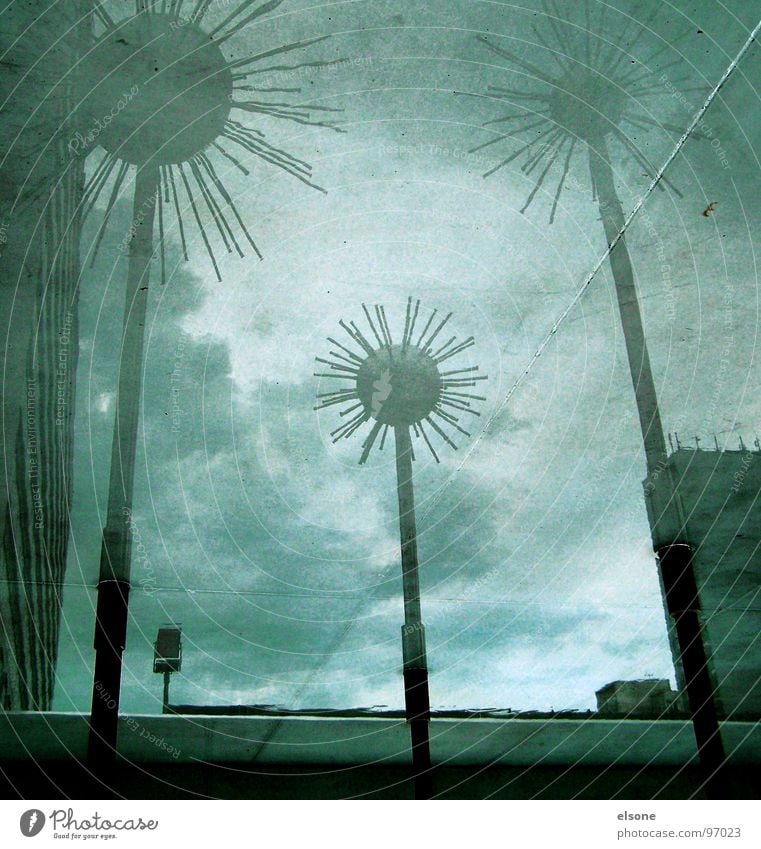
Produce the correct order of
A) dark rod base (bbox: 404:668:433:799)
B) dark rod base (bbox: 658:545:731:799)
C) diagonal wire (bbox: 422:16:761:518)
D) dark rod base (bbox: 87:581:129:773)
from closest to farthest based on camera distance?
diagonal wire (bbox: 422:16:761:518)
dark rod base (bbox: 87:581:129:773)
dark rod base (bbox: 658:545:731:799)
dark rod base (bbox: 404:668:433:799)

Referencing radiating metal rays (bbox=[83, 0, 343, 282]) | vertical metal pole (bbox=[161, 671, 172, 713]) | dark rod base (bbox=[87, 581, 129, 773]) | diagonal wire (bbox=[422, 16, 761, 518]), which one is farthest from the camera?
vertical metal pole (bbox=[161, 671, 172, 713])

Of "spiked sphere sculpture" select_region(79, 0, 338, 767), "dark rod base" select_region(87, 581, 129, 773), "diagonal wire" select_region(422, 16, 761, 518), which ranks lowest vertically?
"dark rod base" select_region(87, 581, 129, 773)

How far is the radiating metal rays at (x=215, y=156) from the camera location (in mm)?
4805

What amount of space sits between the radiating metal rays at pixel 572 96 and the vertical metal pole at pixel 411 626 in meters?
3.28

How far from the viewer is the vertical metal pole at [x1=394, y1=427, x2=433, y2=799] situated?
8.29 meters

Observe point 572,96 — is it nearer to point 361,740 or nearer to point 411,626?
point 411,626

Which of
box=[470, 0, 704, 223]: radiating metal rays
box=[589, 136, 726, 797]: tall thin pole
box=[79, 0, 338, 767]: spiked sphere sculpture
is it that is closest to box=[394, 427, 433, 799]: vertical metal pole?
box=[589, 136, 726, 797]: tall thin pole

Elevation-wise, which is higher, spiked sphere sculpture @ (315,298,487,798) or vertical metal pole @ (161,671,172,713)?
spiked sphere sculpture @ (315,298,487,798)

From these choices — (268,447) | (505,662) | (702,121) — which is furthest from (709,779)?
(702,121)

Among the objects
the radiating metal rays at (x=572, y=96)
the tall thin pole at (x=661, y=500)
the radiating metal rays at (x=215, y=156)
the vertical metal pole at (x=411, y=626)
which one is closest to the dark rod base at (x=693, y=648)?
the tall thin pole at (x=661, y=500)

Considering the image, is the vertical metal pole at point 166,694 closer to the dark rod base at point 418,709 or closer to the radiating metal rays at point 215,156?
the dark rod base at point 418,709

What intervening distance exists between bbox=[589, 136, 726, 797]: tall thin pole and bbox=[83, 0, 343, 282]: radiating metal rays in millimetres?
2139

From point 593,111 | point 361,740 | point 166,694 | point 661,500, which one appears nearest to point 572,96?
point 593,111

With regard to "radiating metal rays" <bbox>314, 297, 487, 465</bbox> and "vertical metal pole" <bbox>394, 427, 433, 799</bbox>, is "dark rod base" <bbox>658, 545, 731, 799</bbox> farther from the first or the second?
"vertical metal pole" <bbox>394, 427, 433, 799</bbox>
